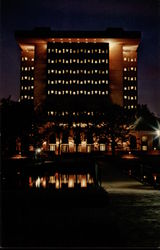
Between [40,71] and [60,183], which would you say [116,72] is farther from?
[60,183]

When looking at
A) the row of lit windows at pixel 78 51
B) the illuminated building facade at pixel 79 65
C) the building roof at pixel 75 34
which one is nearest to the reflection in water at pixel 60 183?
the illuminated building facade at pixel 79 65

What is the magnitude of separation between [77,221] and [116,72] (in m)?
141

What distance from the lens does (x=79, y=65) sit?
138625 millimetres

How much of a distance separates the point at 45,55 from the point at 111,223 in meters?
144

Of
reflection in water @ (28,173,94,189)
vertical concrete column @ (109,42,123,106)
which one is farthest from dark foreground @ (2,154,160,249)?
vertical concrete column @ (109,42,123,106)

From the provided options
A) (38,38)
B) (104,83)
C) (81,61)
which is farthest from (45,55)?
(104,83)

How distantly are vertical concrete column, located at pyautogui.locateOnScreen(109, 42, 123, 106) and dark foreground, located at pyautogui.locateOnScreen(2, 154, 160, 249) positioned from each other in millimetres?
130144

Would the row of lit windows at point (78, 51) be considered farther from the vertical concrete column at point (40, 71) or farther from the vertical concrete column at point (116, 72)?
the vertical concrete column at point (116, 72)

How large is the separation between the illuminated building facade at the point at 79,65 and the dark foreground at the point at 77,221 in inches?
4591

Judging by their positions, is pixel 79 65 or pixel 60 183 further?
pixel 79 65

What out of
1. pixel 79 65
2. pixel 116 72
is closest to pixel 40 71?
pixel 79 65

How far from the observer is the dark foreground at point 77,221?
6.79 metres

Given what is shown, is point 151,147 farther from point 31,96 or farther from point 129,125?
point 31,96

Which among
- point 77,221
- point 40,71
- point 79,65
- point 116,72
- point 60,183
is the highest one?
point 79,65
